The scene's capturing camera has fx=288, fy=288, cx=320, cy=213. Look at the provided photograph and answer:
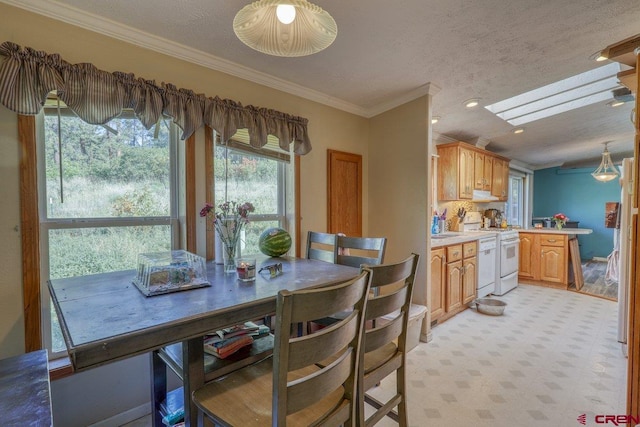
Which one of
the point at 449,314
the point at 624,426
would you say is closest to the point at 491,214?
the point at 449,314

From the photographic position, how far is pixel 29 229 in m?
1.50

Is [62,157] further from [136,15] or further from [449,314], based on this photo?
[449,314]

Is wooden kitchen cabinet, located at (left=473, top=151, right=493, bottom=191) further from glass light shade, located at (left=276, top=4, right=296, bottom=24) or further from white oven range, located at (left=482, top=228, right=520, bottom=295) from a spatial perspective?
glass light shade, located at (left=276, top=4, right=296, bottom=24)

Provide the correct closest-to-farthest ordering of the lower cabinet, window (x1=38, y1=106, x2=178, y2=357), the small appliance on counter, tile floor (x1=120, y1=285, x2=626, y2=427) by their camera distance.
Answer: window (x1=38, y1=106, x2=178, y2=357), tile floor (x1=120, y1=285, x2=626, y2=427), the lower cabinet, the small appliance on counter

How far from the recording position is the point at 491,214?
17.2ft

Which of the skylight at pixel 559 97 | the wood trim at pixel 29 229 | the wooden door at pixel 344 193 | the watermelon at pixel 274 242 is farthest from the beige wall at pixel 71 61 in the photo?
the skylight at pixel 559 97

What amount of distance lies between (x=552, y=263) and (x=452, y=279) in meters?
2.63

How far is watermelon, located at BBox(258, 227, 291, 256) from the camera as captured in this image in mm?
2027

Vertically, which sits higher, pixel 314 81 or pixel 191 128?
pixel 314 81

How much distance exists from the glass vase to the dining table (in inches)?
1.6

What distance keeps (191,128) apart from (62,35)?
76cm

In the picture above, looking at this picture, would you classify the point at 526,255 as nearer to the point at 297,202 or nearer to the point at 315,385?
the point at 297,202

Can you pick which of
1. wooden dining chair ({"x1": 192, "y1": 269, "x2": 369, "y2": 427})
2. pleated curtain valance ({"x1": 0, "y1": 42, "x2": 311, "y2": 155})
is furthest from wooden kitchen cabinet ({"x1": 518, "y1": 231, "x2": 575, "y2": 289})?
wooden dining chair ({"x1": 192, "y1": 269, "x2": 369, "y2": 427})

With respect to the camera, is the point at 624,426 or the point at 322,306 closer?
the point at 322,306
